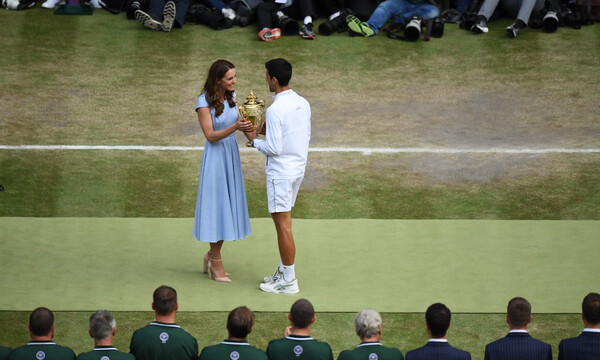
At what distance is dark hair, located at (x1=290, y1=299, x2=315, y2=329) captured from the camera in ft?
22.8

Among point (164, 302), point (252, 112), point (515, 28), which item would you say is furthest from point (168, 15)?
point (164, 302)

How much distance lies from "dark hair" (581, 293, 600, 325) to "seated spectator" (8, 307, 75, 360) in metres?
3.56

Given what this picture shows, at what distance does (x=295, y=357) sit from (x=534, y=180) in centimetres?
658

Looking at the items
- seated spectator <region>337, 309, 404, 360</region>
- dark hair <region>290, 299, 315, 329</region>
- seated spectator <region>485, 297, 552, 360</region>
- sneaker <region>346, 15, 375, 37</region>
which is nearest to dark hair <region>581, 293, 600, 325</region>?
seated spectator <region>485, 297, 552, 360</region>

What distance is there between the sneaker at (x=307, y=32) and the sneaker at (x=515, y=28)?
10.8ft

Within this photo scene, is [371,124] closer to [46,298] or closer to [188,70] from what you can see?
[188,70]

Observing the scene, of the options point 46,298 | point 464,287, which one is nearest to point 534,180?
point 464,287

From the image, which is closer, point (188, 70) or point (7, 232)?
point (7, 232)

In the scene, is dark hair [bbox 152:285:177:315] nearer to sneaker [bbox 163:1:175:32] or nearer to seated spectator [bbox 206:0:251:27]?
sneaker [bbox 163:1:175:32]

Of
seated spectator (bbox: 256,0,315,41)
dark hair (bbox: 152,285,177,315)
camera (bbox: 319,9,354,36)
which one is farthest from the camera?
camera (bbox: 319,9,354,36)

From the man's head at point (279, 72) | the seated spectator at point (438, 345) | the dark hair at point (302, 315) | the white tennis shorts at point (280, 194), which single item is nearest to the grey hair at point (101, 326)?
the dark hair at point (302, 315)

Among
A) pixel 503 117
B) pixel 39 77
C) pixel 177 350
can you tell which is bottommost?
pixel 39 77

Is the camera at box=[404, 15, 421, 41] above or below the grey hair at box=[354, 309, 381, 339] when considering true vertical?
below

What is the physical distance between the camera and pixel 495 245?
418 inches
